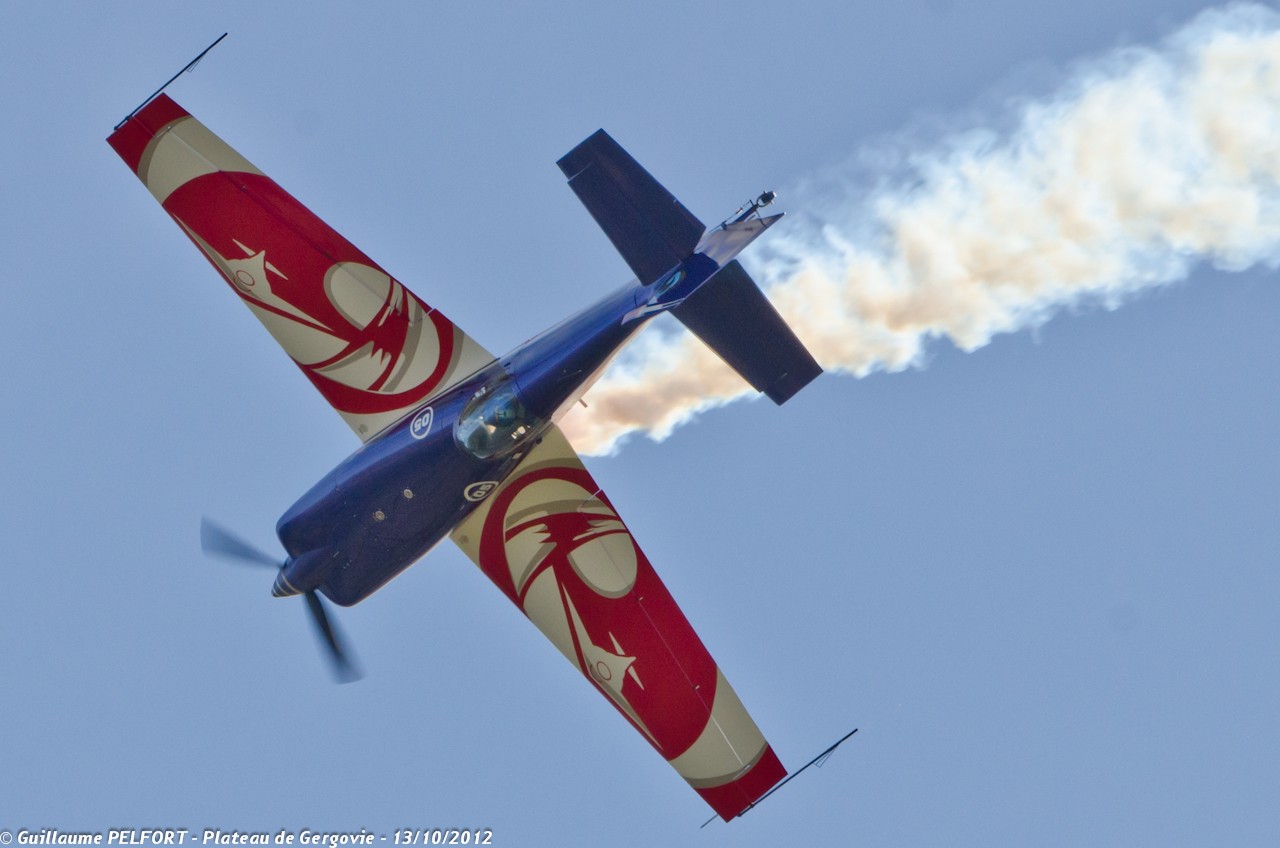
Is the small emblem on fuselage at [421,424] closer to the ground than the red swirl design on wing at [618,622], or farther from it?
farther from it

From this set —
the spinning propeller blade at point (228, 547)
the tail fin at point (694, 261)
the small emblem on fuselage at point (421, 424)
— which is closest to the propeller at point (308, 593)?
the spinning propeller blade at point (228, 547)

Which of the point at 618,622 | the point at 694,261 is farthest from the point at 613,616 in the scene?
the point at 694,261

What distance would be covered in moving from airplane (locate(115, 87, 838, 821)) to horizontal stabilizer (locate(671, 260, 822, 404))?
2 cm

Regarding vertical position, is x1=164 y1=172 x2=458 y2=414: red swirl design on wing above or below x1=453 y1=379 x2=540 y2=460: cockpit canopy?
above

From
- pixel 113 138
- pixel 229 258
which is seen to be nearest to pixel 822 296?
pixel 229 258

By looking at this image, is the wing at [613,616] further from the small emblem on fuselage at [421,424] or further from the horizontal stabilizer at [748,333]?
the horizontal stabilizer at [748,333]

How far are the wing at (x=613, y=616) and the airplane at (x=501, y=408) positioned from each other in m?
0.02

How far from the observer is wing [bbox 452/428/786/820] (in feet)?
65.9

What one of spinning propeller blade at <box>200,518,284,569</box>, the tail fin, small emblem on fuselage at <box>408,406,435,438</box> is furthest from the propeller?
the tail fin

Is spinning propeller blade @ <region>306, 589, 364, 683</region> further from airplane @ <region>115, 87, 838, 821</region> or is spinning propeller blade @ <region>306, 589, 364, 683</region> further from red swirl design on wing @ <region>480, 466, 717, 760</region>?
red swirl design on wing @ <region>480, 466, 717, 760</region>

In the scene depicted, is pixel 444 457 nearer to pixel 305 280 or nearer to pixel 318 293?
pixel 318 293

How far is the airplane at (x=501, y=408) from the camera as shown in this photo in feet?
57.8

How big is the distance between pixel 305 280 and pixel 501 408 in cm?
296

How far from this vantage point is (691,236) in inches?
696
